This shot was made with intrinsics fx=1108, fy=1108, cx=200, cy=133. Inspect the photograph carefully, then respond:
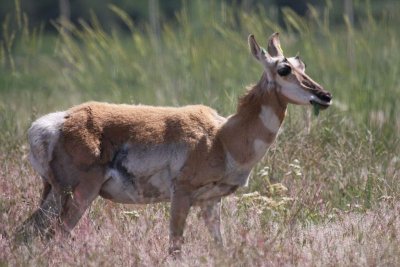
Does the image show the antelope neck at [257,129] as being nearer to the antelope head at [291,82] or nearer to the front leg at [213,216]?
A: the antelope head at [291,82]

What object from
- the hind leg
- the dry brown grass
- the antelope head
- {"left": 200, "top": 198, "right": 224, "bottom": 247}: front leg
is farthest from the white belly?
the antelope head

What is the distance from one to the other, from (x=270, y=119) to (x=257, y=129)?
13 cm

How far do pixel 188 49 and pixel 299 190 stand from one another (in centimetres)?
495

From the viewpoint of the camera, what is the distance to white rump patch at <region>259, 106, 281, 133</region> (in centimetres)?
898

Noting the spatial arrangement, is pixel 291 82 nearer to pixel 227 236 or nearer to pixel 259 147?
pixel 259 147

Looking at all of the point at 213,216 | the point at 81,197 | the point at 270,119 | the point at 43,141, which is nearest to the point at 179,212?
the point at 213,216

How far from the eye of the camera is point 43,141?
8.96 meters

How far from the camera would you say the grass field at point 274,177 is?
27.0ft

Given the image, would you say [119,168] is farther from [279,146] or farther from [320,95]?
[279,146]

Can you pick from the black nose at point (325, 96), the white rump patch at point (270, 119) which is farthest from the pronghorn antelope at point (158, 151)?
the black nose at point (325, 96)

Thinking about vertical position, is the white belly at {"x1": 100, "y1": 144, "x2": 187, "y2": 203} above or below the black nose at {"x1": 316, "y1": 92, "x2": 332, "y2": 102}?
below

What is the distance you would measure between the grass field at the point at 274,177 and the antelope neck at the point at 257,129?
54 centimetres

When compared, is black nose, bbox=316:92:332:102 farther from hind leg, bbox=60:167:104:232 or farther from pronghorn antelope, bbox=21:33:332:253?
hind leg, bbox=60:167:104:232

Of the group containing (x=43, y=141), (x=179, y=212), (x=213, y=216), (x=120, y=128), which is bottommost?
(x=213, y=216)
